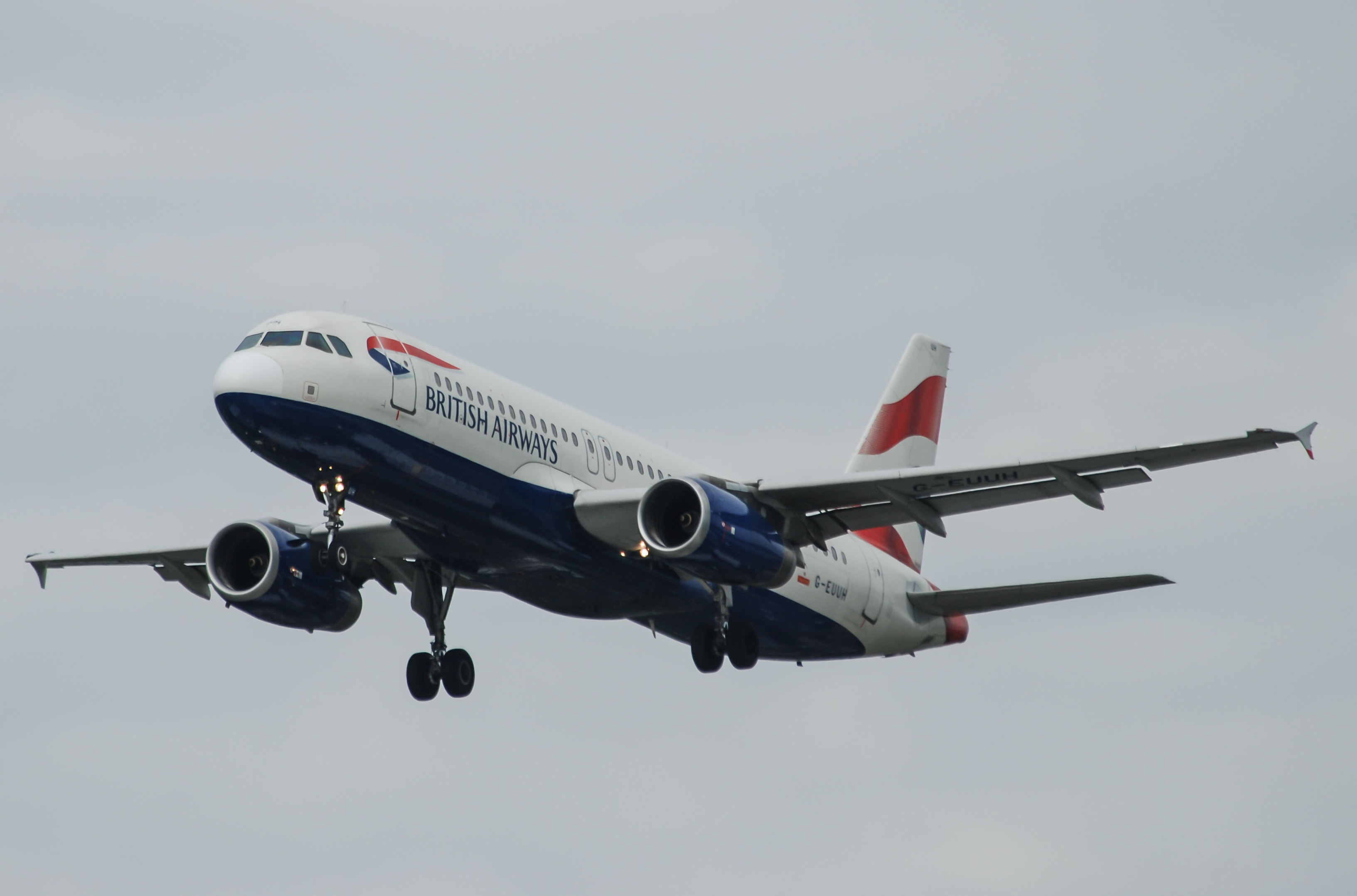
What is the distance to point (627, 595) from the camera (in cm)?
3781

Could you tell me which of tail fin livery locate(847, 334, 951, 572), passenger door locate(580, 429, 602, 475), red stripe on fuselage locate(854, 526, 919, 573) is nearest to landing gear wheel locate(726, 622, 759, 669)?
passenger door locate(580, 429, 602, 475)

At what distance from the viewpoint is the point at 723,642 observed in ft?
126

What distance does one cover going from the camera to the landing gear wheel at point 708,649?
125ft

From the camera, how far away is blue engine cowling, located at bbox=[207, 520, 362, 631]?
38781 mm

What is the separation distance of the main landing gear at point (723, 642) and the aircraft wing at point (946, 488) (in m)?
2.29

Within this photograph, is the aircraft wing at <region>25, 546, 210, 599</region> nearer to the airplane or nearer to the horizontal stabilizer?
the airplane

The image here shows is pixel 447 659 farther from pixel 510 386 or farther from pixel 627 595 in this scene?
pixel 510 386

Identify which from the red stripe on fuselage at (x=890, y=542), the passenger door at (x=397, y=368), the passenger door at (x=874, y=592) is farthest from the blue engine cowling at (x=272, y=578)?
the red stripe on fuselage at (x=890, y=542)

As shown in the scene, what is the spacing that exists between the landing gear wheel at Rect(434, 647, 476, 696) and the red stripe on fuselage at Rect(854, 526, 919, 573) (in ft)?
33.2

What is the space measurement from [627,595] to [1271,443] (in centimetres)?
1296

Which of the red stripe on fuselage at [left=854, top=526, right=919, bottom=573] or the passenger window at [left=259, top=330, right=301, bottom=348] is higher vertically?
the red stripe on fuselage at [left=854, top=526, right=919, bottom=573]

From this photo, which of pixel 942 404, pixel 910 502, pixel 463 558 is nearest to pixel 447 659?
pixel 463 558

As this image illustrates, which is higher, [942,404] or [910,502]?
[942,404]

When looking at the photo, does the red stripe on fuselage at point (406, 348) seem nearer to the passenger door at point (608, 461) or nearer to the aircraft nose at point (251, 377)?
the aircraft nose at point (251, 377)
